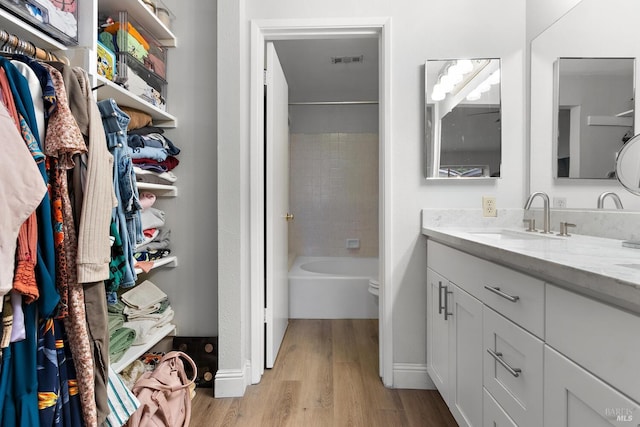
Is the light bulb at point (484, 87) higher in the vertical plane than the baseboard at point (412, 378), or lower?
higher

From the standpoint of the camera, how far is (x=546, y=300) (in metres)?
0.77

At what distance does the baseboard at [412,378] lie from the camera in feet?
5.73

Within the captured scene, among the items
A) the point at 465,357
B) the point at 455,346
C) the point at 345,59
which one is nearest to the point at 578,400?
the point at 465,357

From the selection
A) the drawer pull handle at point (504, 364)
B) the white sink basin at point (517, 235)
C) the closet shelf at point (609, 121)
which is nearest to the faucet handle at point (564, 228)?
the white sink basin at point (517, 235)

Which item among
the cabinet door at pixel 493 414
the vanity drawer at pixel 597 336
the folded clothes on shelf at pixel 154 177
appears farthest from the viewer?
the folded clothes on shelf at pixel 154 177

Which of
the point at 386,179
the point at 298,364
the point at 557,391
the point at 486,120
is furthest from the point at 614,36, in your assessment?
the point at 298,364

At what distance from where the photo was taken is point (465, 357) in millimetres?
1231

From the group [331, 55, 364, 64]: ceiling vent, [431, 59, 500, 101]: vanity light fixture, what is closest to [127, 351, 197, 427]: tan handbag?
[431, 59, 500, 101]: vanity light fixture

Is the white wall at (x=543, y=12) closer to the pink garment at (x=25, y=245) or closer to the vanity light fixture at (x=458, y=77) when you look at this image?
the vanity light fixture at (x=458, y=77)

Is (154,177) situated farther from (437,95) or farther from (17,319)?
(437,95)

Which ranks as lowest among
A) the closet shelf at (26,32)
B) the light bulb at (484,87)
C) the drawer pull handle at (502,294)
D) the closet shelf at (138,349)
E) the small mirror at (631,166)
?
the closet shelf at (138,349)

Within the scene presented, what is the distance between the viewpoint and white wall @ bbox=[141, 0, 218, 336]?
5.93 feet

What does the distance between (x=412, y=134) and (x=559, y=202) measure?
802mm

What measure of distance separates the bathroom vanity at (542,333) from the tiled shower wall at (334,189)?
7.53 feet
